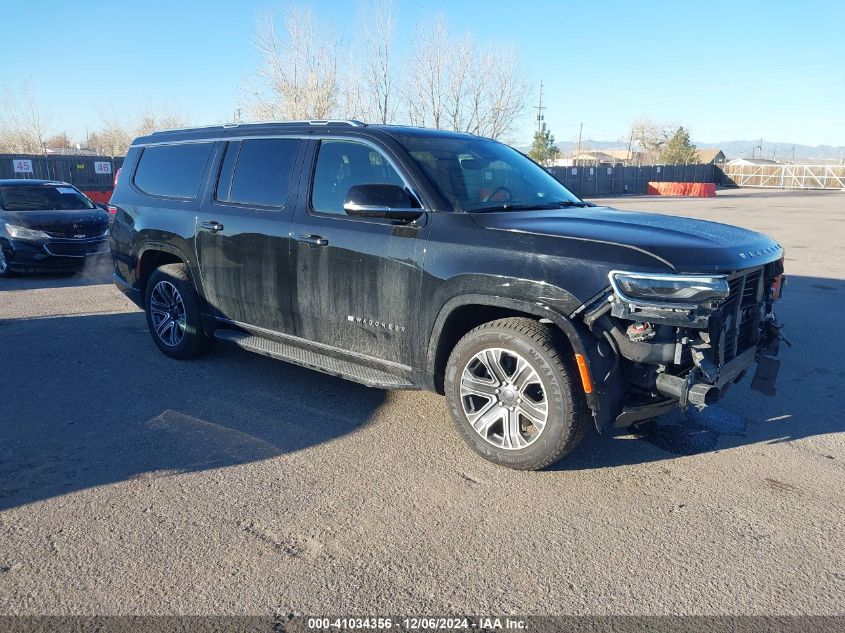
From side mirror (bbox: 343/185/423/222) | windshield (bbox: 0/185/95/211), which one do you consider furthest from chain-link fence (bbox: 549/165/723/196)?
side mirror (bbox: 343/185/423/222)

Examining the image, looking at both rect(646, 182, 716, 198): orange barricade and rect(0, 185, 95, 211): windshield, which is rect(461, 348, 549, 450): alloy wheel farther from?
rect(646, 182, 716, 198): orange barricade

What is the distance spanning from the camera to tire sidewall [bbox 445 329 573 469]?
3.69 m

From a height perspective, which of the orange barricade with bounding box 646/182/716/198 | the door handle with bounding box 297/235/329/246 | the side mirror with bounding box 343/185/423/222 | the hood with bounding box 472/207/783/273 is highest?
the side mirror with bounding box 343/185/423/222

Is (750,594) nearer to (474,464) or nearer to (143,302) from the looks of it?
(474,464)

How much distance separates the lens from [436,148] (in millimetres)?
4707

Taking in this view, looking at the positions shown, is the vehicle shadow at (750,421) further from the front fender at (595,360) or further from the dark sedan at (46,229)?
the dark sedan at (46,229)

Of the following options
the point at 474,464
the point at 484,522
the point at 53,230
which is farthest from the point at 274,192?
the point at 53,230

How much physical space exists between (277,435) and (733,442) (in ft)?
9.84

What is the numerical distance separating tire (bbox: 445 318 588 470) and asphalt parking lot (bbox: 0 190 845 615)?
184 millimetres

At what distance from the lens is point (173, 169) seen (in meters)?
6.01

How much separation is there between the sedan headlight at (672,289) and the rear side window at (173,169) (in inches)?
152

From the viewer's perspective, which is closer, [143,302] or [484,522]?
[484,522]

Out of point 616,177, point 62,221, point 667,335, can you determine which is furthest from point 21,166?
point 616,177

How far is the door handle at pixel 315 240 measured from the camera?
15.2 feet
